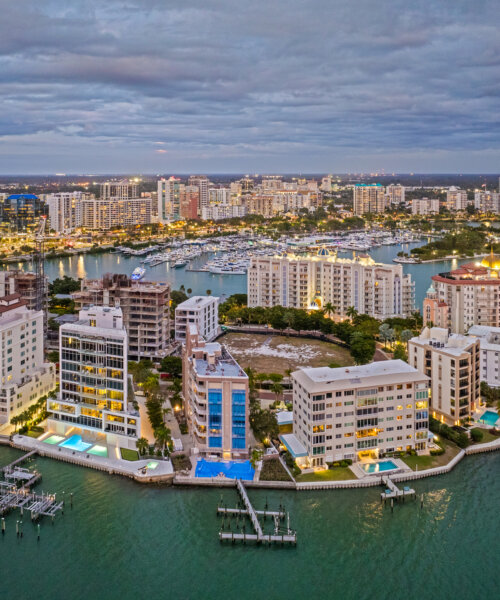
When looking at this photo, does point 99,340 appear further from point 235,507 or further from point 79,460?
point 235,507

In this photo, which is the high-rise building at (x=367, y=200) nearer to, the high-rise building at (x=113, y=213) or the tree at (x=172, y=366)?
the high-rise building at (x=113, y=213)

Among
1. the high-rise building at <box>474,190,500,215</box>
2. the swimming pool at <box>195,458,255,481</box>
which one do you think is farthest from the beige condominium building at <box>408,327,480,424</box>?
the high-rise building at <box>474,190,500,215</box>

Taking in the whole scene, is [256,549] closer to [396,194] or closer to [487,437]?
[487,437]

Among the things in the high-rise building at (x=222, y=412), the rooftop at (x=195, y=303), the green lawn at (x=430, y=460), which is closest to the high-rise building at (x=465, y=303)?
the rooftop at (x=195, y=303)

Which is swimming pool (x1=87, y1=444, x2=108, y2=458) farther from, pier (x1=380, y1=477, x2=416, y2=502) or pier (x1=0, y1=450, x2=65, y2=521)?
pier (x1=380, y1=477, x2=416, y2=502)

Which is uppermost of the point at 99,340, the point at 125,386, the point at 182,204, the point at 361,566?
the point at 182,204

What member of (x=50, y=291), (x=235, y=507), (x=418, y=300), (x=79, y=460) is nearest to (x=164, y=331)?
(x=79, y=460)

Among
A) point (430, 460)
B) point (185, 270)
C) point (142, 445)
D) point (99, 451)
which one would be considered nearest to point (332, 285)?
point (430, 460)
